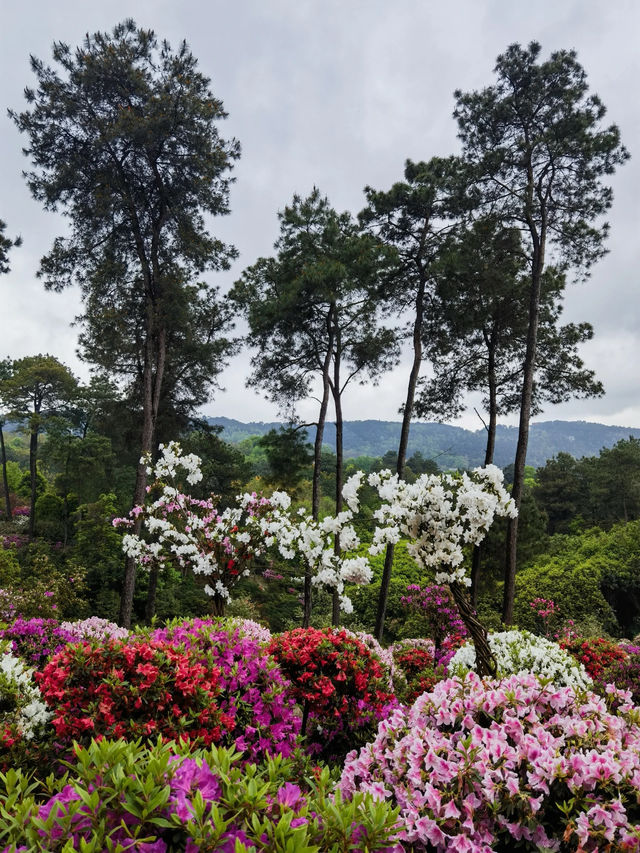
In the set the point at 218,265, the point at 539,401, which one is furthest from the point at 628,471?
the point at 218,265

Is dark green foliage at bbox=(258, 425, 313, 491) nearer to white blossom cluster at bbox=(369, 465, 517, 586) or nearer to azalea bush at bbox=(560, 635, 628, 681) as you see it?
azalea bush at bbox=(560, 635, 628, 681)

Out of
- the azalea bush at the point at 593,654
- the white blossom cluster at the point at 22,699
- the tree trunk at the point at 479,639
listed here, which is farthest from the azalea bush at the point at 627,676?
the white blossom cluster at the point at 22,699

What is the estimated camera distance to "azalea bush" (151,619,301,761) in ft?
11.1

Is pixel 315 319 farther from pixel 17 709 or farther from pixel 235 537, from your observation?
pixel 17 709

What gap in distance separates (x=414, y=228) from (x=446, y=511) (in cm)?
1000

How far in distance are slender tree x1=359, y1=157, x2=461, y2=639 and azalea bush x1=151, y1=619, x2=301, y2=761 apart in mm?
7706

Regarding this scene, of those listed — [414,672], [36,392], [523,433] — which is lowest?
[414,672]

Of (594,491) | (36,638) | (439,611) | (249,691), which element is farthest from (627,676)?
(594,491)

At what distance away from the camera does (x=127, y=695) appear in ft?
9.32

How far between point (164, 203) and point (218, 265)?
1.78 m

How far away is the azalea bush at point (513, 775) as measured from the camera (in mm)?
1743

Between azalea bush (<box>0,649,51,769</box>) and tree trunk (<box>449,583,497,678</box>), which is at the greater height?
tree trunk (<box>449,583,497,678</box>)

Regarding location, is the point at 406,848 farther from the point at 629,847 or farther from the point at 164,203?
the point at 164,203

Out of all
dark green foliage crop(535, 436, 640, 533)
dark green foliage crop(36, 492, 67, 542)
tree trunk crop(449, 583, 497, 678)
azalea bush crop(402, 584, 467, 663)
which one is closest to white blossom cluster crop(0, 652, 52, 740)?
tree trunk crop(449, 583, 497, 678)
